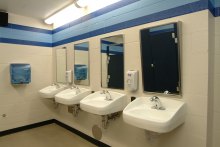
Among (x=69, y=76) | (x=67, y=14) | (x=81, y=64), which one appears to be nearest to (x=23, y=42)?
(x=67, y=14)

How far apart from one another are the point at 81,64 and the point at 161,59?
1.46m

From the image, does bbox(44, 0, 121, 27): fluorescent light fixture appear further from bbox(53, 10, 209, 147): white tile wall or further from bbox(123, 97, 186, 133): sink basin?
bbox(123, 97, 186, 133): sink basin

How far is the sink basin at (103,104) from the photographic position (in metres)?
1.73

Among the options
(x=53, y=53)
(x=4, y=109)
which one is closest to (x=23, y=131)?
(x=4, y=109)

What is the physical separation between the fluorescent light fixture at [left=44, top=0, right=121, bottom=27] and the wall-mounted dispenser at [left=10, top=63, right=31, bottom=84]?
104 centimetres

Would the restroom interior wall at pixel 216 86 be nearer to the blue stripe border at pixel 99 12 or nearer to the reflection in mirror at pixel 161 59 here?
the reflection in mirror at pixel 161 59

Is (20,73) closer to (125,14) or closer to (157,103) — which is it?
(125,14)

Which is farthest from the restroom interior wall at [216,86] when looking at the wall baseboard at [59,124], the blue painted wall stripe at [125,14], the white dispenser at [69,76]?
the white dispenser at [69,76]

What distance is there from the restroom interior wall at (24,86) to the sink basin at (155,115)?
2.39 meters

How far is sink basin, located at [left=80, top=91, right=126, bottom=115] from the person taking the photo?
1727 millimetres

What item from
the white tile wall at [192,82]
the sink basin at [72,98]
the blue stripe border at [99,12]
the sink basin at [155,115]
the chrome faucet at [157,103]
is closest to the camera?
the sink basin at [155,115]

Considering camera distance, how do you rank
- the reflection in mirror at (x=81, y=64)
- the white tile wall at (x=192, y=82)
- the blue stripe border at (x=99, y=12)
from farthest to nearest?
the reflection in mirror at (x=81, y=64) < the blue stripe border at (x=99, y=12) < the white tile wall at (x=192, y=82)

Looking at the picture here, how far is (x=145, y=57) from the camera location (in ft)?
5.90

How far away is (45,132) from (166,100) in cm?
245
